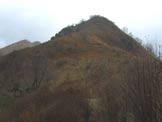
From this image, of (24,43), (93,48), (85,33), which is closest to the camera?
→ (93,48)

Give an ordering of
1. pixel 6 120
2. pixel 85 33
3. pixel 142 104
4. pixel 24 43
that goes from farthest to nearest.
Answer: pixel 24 43
pixel 85 33
pixel 6 120
pixel 142 104

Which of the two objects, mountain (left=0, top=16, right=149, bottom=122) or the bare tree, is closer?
the bare tree

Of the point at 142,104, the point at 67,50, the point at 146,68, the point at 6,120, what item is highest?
the point at 67,50

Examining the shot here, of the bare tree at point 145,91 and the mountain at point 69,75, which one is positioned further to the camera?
the mountain at point 69,75

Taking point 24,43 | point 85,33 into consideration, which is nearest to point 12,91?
point 85,33

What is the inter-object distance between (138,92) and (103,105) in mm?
4659

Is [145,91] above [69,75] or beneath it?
beneath

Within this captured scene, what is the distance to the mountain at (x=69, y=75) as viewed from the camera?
56.5 feet

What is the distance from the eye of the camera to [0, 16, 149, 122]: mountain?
17234 millimetres

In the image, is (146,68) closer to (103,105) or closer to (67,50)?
(103,105)

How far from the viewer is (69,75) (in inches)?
1242

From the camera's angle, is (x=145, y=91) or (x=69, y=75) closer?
(x=145, y=91)

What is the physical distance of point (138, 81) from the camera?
9602 millimetres

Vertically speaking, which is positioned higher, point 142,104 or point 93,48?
point 93,48
